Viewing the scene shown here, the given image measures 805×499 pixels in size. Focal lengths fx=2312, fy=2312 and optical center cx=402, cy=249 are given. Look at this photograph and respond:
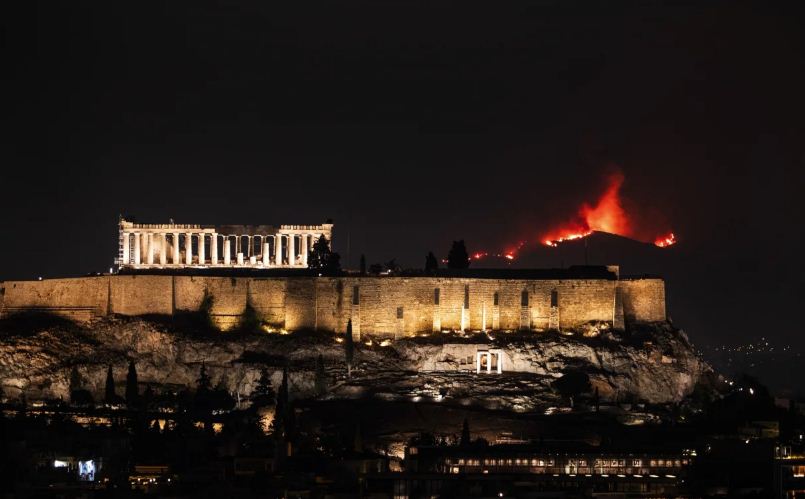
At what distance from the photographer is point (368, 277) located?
400 ft

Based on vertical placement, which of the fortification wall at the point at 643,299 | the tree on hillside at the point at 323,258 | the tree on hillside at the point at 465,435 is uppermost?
the tree on hillside at the point at 323,258

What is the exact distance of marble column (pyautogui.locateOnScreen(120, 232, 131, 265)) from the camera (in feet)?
423

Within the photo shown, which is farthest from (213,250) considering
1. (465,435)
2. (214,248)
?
(465,435)

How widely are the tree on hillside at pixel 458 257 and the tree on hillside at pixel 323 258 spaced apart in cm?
657

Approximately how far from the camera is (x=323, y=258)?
127 meters

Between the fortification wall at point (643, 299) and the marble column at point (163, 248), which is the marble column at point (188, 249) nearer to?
the marble column at point (163, 248)

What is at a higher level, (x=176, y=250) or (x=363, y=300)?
Answer: (x=176, y=250)

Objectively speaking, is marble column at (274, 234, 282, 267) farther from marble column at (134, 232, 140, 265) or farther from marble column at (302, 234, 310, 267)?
marble column at (134, 232, 140, 265)

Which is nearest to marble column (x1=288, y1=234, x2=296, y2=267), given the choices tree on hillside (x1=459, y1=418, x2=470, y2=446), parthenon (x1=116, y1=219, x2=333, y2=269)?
parthenon (x1=116, y1=219, x2=333, y2=269)

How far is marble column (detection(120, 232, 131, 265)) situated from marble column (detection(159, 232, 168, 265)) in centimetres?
174

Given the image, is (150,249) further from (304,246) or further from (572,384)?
(572,384)

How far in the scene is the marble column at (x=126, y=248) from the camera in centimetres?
12900

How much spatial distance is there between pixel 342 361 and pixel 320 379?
9.91 feet

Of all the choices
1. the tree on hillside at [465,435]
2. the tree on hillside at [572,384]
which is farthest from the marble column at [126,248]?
the tree on hillside at [465,435]
